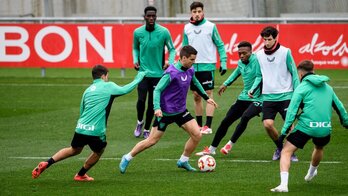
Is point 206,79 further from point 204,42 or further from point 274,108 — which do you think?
point 274,108

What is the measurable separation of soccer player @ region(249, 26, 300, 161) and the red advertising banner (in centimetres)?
1243

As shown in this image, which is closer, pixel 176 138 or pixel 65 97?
pixel 176 138

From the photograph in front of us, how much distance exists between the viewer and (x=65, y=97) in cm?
2567

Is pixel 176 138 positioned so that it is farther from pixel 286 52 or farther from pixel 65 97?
pixel 65 97

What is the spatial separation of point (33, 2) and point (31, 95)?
12749mm

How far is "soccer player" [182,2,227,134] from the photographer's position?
20.0 meters

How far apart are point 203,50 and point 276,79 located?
4445 millimetres

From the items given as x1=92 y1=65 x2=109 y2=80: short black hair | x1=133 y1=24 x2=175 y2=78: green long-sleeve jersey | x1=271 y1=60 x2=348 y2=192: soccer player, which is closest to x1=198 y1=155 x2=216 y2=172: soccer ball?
x1=271 y1=60 x2=348 y2=192: soccer player

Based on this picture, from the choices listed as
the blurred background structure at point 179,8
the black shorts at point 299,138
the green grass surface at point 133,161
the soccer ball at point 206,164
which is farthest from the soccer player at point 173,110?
the blurred background structure at point 179,8

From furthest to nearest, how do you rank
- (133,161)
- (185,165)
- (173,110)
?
(133,161), (185,165), (173,110)

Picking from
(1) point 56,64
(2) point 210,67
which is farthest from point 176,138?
(1) point 56,64

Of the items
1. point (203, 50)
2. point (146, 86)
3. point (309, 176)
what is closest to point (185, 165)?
point (309, 176)

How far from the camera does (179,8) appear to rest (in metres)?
35.3

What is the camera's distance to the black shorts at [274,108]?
52.4 ft
